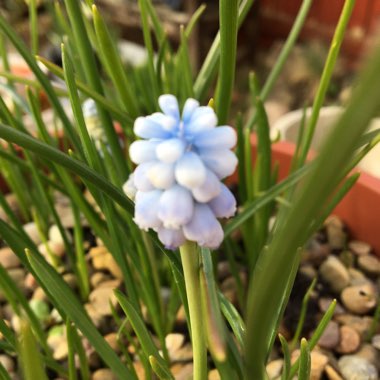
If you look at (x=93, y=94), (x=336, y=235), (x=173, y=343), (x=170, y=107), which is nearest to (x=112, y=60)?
(x=93, y=94)

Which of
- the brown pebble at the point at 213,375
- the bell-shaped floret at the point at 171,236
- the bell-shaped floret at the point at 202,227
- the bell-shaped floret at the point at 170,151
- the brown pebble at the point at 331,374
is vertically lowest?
the brown pebble at the point at 331,374

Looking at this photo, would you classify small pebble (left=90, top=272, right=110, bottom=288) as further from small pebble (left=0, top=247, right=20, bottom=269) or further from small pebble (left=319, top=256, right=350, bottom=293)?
small pebble (left=319, top=256, right=350, bottom=293)

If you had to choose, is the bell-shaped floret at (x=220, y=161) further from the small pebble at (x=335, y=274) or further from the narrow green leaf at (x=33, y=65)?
the small pebble at (x=335, y=274)

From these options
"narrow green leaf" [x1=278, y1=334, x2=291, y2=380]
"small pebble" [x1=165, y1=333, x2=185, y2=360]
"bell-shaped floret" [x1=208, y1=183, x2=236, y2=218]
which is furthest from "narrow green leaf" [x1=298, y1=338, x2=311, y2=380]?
"small pebble" [x1=165, y1=333, x2=185, y2=360]

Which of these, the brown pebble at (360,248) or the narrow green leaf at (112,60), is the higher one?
the narrow green leaf at (112,60)

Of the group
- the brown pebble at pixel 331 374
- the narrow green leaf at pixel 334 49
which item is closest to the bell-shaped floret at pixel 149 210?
the narrow green leaf at pixel 334 49

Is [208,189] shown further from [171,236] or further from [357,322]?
[357,322]
